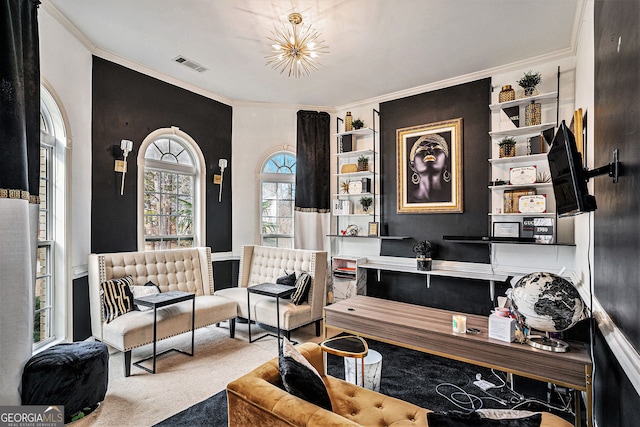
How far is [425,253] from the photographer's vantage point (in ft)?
14.4

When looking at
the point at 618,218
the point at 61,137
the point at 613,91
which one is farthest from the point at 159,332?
the point at 613,91

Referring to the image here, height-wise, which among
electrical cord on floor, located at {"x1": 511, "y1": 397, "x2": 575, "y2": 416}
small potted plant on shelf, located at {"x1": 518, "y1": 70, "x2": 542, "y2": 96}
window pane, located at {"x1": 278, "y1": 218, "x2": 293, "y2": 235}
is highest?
small potted plant on shelf, located at {"x1": 518, "y1": 70, "x2": 542, "y2": 96}

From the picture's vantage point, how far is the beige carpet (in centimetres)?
244

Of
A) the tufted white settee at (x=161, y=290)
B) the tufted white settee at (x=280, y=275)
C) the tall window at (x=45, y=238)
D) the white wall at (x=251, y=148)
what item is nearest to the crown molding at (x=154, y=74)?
the white wall at (x=251, y=148)

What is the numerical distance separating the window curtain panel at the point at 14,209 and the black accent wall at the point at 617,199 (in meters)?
3.45

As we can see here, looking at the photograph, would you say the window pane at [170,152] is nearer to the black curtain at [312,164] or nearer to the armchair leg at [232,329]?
the black curtain at [312,164]

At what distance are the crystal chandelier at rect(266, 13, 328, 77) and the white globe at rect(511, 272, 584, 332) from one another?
2.71 m

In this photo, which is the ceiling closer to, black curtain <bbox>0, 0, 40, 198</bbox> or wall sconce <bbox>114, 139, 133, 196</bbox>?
black curtain <bbox>0, 0, 40, 198</bbox>

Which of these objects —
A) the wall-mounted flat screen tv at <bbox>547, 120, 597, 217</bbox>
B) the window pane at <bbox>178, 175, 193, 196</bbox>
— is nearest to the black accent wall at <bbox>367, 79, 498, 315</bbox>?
the wall-mounted flat screen tv at <bbox>547, 120, 597, 217</bbox>

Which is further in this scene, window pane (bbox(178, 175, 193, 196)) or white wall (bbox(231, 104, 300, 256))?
white wall (bbox(231, 104, 300, 256))

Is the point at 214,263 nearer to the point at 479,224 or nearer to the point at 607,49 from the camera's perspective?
the point at 479,224

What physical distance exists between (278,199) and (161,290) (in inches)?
93.2

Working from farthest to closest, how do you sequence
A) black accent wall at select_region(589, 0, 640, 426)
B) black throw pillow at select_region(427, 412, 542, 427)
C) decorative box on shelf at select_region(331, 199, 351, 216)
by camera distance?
decorative box on shelf at select_region(331, 199, 351, 216) → black accent wall at select_region(589, 0, 640, 426) → black throw pillow at select_region(427, 412, 542, 427)

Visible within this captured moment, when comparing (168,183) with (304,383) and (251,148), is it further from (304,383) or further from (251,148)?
(304,383)
